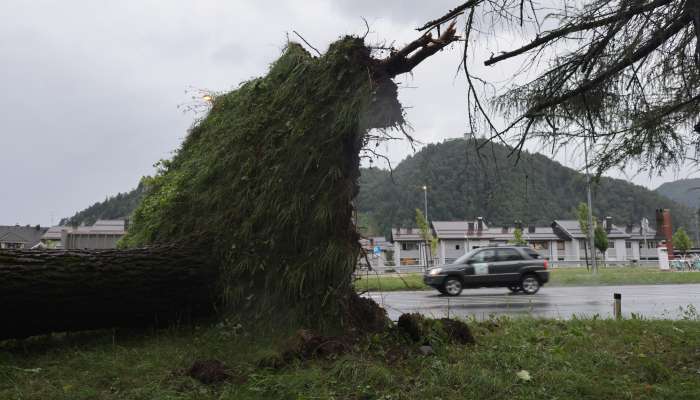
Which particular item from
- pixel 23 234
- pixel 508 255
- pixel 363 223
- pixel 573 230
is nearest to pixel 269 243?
pixel 363 223

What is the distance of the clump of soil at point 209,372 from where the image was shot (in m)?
3.89

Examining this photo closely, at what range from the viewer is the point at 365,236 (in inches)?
209

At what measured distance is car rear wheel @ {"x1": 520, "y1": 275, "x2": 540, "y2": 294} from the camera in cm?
1458

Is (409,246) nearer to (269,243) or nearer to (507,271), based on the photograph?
(507,271)

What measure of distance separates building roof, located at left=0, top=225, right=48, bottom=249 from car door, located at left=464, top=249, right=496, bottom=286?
6868cm

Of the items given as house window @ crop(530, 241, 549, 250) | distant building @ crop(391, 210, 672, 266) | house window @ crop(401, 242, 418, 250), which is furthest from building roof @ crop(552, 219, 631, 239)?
house window @ crop(401, 242, 418, 250)

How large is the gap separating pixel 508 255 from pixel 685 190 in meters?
10.3

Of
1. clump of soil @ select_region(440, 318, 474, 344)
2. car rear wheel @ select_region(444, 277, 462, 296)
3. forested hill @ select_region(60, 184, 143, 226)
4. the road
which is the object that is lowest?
the road

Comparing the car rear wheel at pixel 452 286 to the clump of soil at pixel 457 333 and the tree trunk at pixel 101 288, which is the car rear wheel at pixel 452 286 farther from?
the tree trunk at pixel 101 288

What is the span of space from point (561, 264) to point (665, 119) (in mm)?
42452

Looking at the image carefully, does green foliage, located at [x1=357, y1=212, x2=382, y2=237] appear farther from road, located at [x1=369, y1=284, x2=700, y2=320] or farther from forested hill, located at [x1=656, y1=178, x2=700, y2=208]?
road, located at [x1=369, y1=284, x2=700, y2=320]

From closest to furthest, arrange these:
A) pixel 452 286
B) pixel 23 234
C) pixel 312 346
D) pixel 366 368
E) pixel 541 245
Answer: pixel 366 368 < pixel 312 346 < pixel 452 286 < pixel 541 245 < pixel 23 234

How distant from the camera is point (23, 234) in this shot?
7206cm

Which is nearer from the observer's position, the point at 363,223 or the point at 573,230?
the point at 363,223
